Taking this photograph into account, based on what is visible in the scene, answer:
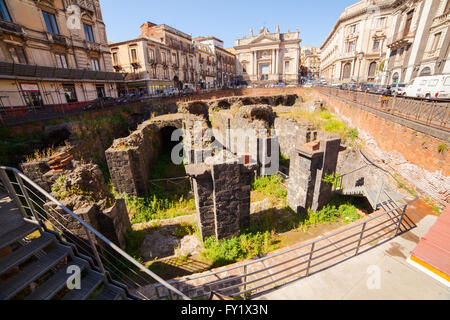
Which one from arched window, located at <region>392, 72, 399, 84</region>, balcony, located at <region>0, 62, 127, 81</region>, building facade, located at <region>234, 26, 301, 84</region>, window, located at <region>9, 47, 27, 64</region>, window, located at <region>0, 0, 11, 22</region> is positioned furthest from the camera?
building facade, located at <region>234, 26, 301, 84</region>

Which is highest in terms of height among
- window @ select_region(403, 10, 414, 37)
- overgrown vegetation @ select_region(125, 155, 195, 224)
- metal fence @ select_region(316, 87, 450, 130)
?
window @ select_region(403, 10, 414, 37)

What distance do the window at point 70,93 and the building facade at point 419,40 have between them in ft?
119

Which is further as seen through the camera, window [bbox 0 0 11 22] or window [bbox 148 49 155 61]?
window [bbox 148 49 155 61]

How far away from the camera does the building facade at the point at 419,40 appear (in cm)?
1894

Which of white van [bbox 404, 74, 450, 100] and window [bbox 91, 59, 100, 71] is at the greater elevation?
window [bbox 91, 59, 100, 71]

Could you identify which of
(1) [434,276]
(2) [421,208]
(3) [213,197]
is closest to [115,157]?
(3) [213,197]

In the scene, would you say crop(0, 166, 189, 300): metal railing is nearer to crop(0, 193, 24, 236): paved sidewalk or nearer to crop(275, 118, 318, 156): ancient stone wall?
crop(0, 193, 24, 236): paved sidewalk

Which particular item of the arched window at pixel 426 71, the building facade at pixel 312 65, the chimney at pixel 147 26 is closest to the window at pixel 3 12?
the chimney at pixel 147 26

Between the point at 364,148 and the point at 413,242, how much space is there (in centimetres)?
807

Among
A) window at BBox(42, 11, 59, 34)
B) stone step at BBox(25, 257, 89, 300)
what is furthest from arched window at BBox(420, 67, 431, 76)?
window at BBox(42, 11, 59, 34)

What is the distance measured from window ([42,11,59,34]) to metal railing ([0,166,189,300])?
1956 cm

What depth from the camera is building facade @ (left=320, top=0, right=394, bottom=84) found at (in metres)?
35.5

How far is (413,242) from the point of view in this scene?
4543 mm

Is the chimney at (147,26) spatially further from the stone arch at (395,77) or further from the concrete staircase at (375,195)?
the concrete staircase at (375,195)
